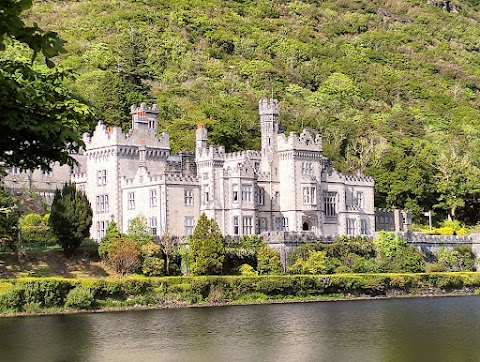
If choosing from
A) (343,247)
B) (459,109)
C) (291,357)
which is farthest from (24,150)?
(459,109)

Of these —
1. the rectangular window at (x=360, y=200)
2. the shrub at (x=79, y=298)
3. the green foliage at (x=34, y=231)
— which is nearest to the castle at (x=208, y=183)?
the rectangular window at (x=360, y=200)

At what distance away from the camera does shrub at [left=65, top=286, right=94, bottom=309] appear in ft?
187

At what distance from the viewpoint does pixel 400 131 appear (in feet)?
424

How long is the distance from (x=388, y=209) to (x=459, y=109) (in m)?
67.0

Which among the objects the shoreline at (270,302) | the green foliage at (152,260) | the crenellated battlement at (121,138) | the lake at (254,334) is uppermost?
the crenellated battlement at (121,138)

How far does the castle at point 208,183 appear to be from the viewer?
2977 inches

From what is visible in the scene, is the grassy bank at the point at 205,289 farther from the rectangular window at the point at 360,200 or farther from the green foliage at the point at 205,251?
the rectangular window at the point at 360,200

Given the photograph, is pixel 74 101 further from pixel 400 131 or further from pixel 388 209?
pixel 400 131

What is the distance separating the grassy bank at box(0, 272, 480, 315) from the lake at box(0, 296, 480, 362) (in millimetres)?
2431

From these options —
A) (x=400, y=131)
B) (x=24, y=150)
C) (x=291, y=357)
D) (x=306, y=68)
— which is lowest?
(x=291, y=357)

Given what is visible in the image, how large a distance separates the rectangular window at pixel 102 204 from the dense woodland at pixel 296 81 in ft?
50.3

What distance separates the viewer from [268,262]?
70.1m

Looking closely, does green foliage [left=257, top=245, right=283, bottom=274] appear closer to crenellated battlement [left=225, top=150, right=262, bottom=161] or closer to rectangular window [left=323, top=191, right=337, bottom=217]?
crenellated battlement [left=225, top=150, right=262, bottom=161]

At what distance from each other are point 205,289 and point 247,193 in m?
15.4
